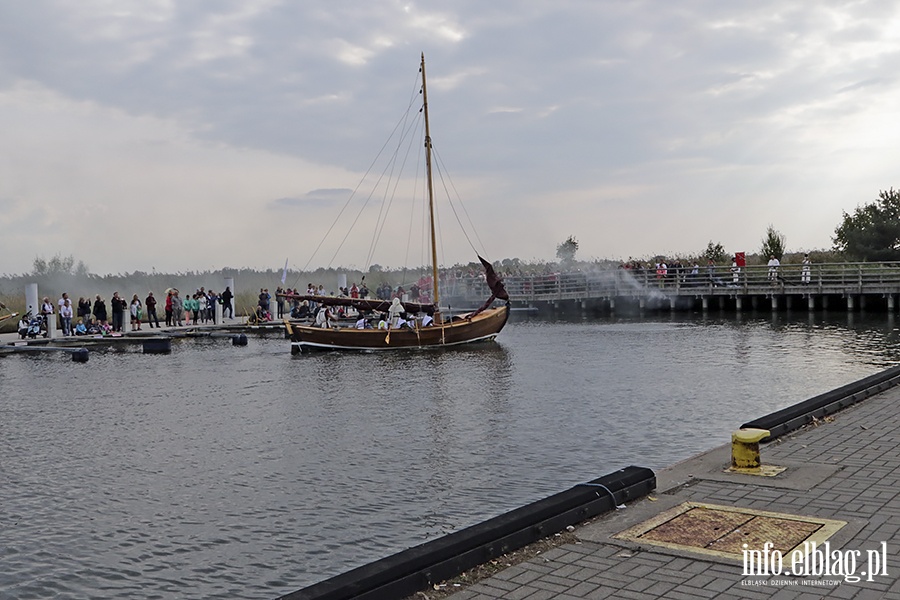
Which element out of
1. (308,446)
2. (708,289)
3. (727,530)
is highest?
(708,289)

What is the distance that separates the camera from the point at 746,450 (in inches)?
332

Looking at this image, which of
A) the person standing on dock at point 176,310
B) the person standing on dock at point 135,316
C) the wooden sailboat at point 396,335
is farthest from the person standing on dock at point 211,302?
the wooden sailboat at point 396,335

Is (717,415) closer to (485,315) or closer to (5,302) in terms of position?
(485,315)

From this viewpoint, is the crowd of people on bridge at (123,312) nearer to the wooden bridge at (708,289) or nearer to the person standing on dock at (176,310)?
the person standing on dock at (176,310)

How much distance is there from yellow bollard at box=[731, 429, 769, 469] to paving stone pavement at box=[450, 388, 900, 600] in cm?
26

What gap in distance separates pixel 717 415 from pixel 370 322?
76.2ft

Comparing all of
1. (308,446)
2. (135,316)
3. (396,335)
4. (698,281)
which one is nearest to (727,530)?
(308,446)

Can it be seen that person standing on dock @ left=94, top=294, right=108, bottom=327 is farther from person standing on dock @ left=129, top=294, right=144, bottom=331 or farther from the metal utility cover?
the metal utility cover

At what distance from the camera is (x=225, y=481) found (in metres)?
11.1

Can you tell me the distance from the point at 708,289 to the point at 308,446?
40476mm

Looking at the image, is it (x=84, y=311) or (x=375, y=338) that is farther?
(x=84, y=311)

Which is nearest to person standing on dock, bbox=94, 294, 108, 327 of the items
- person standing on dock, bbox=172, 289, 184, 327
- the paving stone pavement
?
person standing on dock, bbox=172, 289, 184, 327

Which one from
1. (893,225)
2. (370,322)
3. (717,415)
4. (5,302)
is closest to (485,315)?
(370,322)

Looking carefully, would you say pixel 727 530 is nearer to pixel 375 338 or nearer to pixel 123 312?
pixel 375 338
